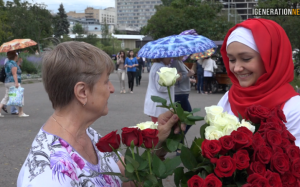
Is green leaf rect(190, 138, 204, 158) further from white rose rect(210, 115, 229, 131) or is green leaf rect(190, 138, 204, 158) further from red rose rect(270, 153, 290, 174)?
red rose rect(270, 153, 290, 174)

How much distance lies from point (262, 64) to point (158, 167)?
45.2 inches

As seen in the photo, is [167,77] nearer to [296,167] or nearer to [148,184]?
[148,184]

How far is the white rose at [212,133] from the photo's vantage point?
1472 mm

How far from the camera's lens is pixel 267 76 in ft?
7.66

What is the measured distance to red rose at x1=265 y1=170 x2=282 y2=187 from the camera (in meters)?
1.32

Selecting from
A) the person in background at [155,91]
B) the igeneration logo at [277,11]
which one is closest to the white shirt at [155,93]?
the person in background at [155,91]

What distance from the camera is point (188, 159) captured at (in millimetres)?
1538

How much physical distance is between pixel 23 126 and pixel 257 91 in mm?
7848

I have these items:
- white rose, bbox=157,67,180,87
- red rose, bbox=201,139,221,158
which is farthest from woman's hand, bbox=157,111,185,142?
red rose, bbox=201,139,221,158

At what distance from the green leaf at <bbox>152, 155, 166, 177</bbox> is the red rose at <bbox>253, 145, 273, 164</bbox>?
381 mm

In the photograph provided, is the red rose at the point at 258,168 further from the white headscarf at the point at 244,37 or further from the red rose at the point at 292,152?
the white headscarf at the point at 244,37

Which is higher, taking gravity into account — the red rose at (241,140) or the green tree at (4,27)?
the green tree at (4,27)

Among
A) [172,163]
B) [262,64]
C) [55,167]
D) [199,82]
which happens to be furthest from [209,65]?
[55,167]

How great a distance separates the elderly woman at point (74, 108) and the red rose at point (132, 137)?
0.69ft
